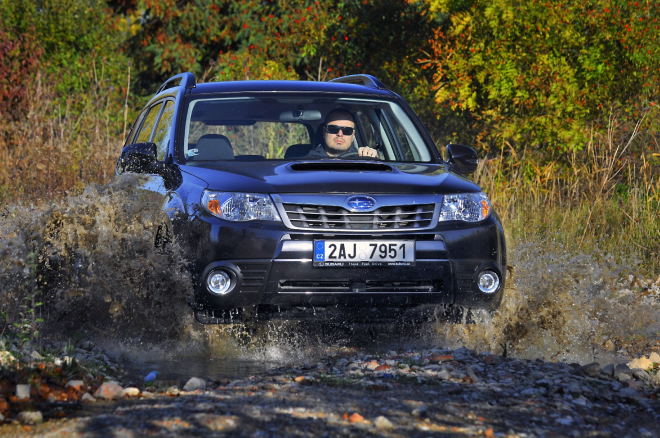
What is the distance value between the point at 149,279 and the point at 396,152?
97.9 inches

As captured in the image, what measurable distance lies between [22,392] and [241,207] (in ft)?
5.69

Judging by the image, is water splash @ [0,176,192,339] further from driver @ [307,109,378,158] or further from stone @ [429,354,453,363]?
driver @ [307,109,378,158]

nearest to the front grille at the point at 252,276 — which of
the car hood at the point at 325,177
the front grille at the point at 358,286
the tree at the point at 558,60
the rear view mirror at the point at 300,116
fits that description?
the front grille at the point at 358,286

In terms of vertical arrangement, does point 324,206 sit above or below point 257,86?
below

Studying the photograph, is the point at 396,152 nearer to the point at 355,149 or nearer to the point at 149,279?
the point at 355,149

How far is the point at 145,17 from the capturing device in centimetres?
2458

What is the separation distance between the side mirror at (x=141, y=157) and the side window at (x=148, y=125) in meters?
0.86

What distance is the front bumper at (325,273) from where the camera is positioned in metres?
5.06

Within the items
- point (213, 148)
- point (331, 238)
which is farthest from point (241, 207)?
point (213, 148)

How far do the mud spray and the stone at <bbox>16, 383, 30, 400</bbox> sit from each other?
1.13 metres

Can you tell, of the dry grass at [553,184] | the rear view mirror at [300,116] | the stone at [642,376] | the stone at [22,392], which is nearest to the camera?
the stone at [22,392]

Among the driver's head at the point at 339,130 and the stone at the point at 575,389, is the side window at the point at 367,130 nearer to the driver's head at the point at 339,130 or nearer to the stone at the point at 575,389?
the driver's head at the point at 339,130

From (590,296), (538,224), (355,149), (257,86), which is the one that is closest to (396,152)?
(355,149)

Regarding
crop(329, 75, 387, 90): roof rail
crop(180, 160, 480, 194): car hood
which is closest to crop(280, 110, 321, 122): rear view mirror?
crop(329, 75, 387, 90): roof rail
